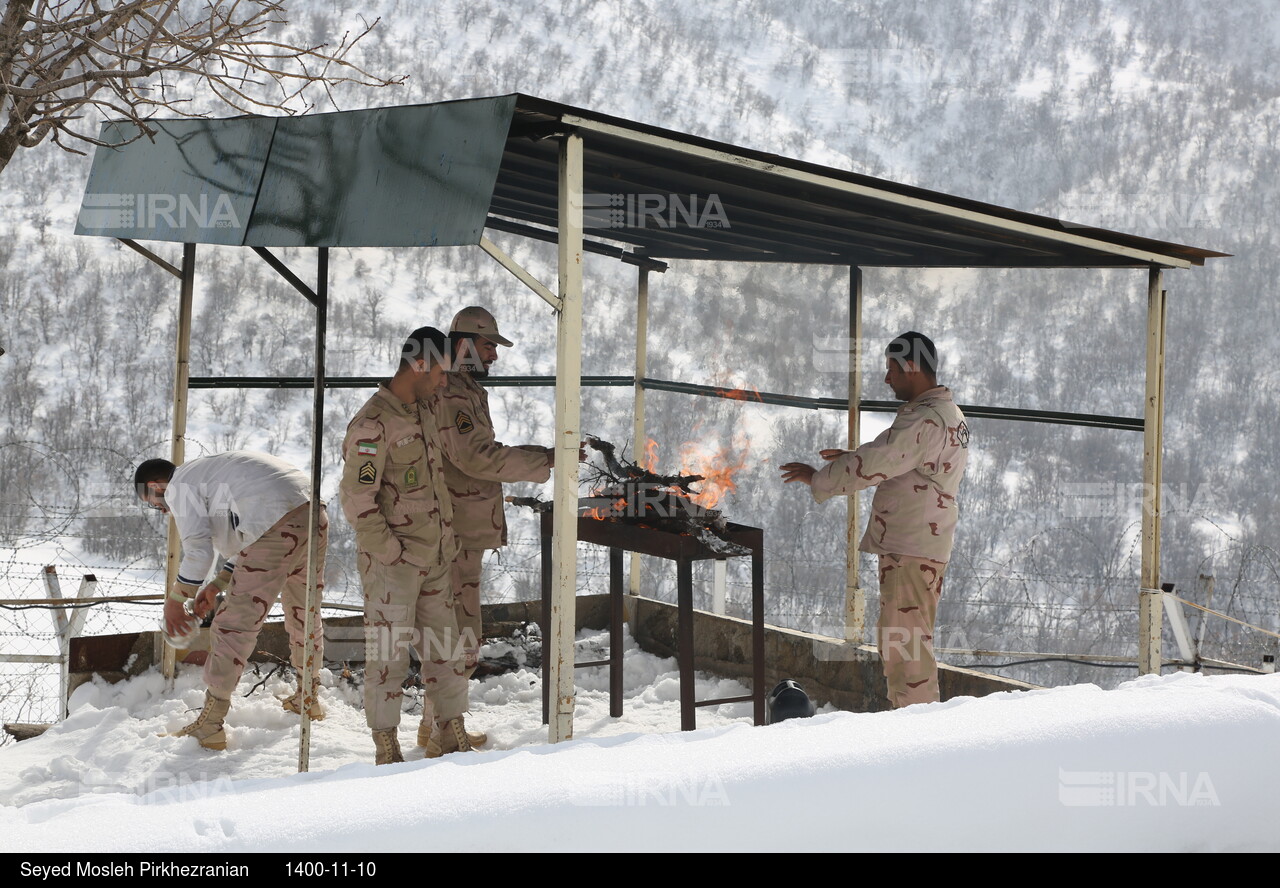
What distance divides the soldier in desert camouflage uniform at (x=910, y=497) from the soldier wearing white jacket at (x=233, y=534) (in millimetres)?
2535

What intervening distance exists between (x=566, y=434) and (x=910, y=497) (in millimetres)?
2074

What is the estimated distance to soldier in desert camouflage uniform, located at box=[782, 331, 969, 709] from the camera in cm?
523

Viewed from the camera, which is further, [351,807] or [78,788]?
[78,788]

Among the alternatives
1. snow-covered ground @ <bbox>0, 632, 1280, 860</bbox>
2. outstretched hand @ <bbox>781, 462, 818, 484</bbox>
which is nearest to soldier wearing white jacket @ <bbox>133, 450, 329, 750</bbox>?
outstretched hand @ <bbox>781, 462, 818, 484</bbox>

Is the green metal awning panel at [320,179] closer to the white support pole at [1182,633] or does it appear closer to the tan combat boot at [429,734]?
the tan combat boot at [429,734]

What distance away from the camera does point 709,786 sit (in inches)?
101

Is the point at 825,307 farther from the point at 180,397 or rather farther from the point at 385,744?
the point at 385,744

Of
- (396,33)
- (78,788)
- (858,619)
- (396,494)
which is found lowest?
(78,788)

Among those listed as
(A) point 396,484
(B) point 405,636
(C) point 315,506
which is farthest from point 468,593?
(C) point 315,506

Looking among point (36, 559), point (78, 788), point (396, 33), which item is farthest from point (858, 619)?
point (396, 33)

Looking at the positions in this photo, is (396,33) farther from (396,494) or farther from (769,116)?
(396,494)

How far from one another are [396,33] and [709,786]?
8186 centimetres
